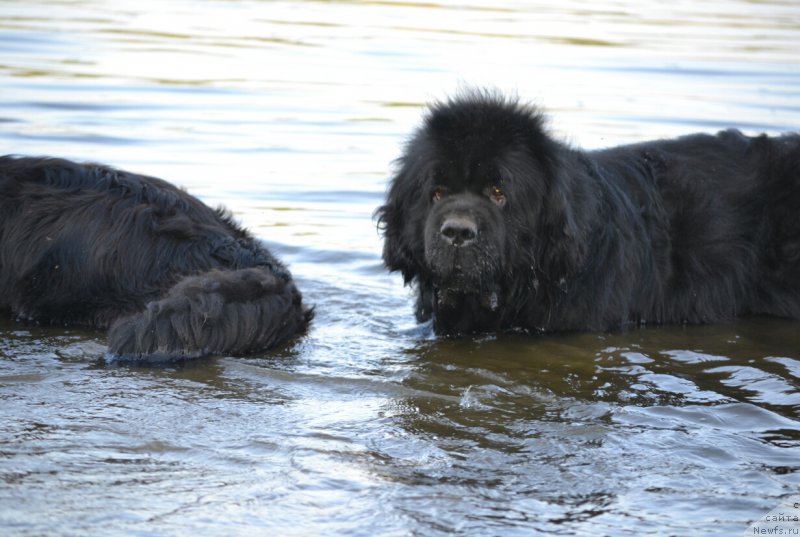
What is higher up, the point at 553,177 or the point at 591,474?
the point at 553,177

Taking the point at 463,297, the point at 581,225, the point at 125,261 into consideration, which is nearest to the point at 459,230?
the point at 463,297

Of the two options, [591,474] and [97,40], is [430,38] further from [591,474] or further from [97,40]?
[591,474]

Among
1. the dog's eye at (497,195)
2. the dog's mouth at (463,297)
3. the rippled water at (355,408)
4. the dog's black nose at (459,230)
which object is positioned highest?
the dog's eye at (497,195)

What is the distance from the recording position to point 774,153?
280 inches

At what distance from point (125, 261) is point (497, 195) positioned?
195cm

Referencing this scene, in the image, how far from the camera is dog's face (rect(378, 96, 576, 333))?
5.79m

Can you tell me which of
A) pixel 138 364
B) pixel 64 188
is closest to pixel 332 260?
pixel 64 188

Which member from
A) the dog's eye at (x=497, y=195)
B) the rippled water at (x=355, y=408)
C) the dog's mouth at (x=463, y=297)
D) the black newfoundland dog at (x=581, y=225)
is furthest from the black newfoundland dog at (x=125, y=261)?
the dog's eye at (x=497, y=195)

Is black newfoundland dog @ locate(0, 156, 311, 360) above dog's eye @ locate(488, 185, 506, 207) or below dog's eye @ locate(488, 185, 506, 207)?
below

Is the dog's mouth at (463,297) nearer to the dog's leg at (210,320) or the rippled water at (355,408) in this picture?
the rippled water at (355,408)

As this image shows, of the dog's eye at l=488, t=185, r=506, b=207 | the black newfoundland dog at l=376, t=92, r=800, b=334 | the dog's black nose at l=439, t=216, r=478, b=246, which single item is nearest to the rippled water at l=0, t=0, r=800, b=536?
the black newfoundland dog at l=376, t=92, r=800, b=334

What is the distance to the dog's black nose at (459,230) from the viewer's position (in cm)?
566

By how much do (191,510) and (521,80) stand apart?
11024 millimetres

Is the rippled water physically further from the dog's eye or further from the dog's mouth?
the dog's eye
